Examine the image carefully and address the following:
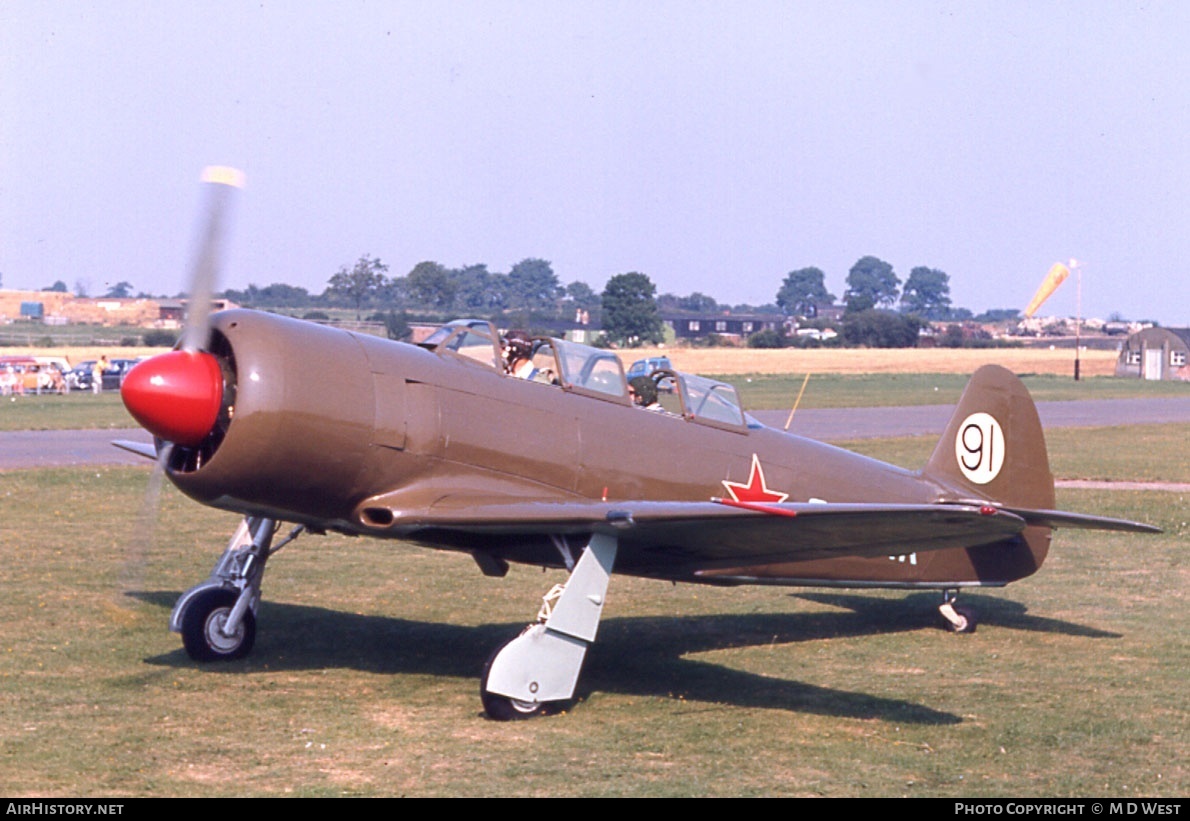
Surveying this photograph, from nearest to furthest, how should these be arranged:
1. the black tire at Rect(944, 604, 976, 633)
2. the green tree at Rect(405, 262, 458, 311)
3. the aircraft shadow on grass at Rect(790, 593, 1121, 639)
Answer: the black tire at Rect(944, 604, 976, 633)
the aircraft shadow on grass at Rect(790, 593, 1121, 639)
the green tree at Rect(405, 262, 458, 311)

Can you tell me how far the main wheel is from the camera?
8664 millimetres

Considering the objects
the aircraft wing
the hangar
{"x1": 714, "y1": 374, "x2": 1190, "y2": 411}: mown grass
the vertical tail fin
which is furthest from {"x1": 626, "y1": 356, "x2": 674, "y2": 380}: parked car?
the hangar

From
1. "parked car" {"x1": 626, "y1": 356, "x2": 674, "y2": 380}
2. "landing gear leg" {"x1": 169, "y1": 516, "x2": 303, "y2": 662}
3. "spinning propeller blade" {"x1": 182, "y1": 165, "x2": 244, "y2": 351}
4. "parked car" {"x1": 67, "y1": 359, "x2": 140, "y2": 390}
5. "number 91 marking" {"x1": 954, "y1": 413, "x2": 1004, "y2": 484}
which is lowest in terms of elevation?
"parked car" {"x1": 67, "y1": 359, "x2": 140, "y2": 390}

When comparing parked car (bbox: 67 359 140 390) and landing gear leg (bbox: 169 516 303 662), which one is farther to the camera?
parked car (bbox: 67 359 140 390)

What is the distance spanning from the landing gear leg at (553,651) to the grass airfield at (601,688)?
15cm

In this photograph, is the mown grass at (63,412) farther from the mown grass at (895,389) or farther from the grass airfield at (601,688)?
the mown grass at (895,389)

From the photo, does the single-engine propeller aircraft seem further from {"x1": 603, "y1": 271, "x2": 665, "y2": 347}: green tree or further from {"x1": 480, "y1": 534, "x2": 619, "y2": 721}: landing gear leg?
{"x1": 603, "y1": 271, "x2": 665, "y2": 347}: green tree

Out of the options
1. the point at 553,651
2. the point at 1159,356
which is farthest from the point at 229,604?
the point at 1159,356

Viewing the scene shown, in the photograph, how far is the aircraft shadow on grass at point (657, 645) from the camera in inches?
322

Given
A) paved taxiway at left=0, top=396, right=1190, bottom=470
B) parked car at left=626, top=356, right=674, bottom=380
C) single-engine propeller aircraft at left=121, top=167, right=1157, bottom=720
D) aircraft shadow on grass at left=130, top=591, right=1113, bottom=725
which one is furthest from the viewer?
paved taxiway at left=0, top=396, right=1190, bottom=470

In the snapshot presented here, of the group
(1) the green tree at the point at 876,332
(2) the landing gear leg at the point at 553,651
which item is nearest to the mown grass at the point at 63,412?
(2) the landing gear leg at the point at 553,651

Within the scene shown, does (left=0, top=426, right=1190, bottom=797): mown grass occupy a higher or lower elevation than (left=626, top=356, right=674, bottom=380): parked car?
lower

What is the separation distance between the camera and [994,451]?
10.8m

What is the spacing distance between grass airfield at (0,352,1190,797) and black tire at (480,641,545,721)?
9 centimetres
